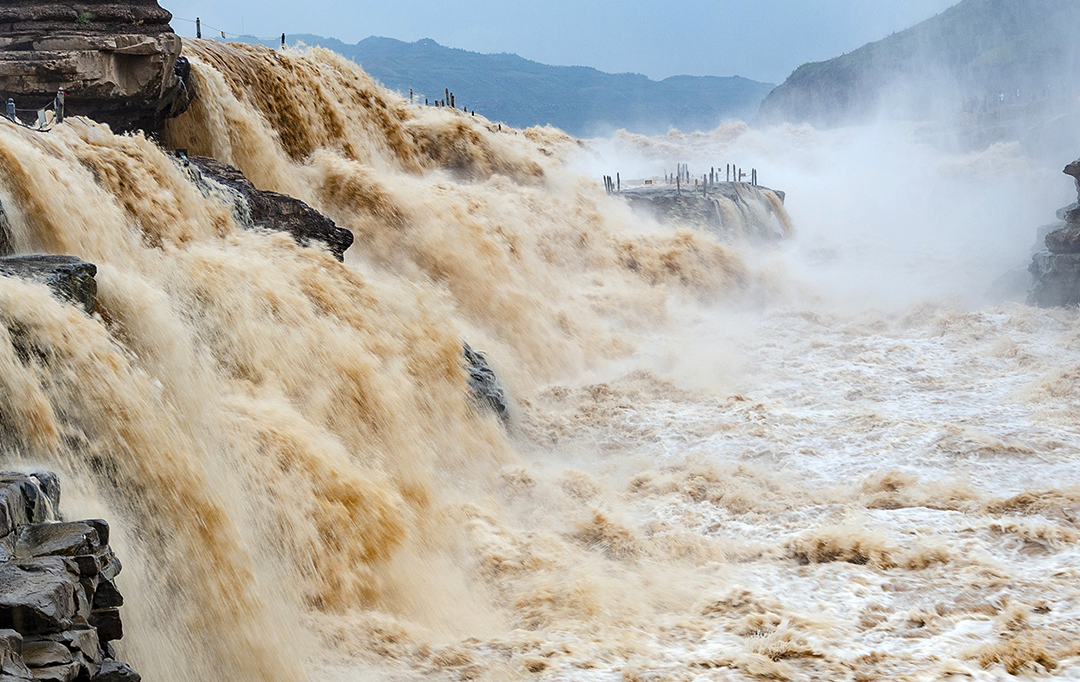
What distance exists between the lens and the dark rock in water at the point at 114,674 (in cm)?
407

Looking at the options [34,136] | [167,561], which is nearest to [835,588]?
[167,561]

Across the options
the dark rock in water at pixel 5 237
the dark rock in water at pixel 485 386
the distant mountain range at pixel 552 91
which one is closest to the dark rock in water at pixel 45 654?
the dark rock in water at pixel 5 237

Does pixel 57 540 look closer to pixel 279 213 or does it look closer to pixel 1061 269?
pixel 279 213

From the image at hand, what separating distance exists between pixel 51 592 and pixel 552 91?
140340 millimetres

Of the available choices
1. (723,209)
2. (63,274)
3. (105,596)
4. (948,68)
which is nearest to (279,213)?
(63,274)

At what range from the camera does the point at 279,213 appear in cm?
1089

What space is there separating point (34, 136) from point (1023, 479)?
9.95 m

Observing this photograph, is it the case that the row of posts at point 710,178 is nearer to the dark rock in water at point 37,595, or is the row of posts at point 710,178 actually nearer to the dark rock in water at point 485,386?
the dark rock in water at point 485,386

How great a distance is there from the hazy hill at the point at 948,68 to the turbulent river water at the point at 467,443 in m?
69.2

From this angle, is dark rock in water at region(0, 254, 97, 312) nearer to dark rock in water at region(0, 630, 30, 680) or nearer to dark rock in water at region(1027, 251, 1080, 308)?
dark rock in water at region(0, 630, 30, 680)

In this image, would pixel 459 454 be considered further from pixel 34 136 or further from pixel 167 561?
pixel 34 136

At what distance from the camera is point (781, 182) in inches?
1593

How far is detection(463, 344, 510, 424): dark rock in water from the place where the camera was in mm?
10693

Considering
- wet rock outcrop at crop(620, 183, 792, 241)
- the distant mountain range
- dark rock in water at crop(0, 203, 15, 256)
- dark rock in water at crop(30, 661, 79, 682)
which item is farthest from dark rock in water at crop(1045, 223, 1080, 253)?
the distant mountain range
